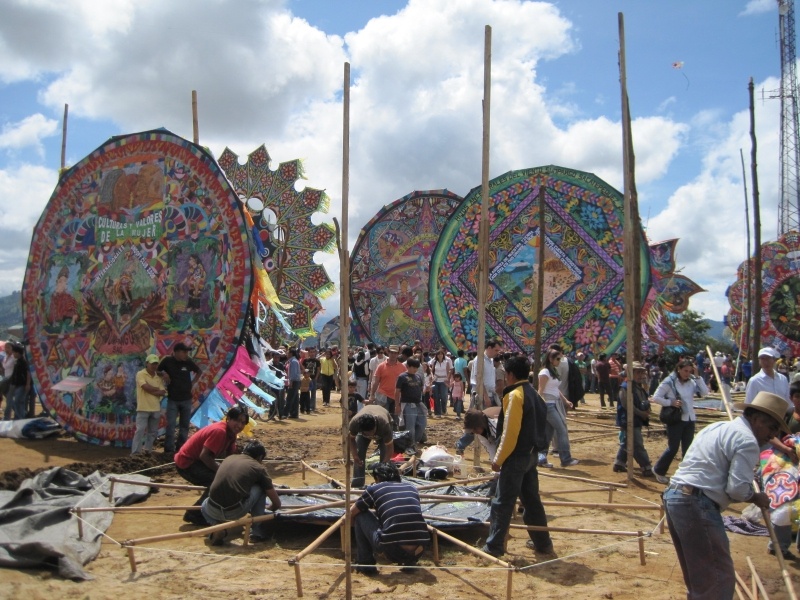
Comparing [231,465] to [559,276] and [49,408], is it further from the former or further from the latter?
[559,276]

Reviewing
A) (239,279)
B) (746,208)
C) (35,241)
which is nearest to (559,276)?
(746,208)

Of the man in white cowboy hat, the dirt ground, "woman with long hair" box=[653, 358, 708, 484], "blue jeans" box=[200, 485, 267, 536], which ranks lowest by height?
the dirt ground

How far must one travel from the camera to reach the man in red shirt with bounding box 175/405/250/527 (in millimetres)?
7266

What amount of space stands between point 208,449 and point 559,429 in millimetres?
4783

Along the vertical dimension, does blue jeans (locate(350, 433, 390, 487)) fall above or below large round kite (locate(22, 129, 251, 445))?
below

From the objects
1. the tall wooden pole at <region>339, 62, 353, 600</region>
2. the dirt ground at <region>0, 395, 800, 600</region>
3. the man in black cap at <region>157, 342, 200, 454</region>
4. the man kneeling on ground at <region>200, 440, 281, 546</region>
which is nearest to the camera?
the dirt ground at <region>0, 395, 800, 600</region>

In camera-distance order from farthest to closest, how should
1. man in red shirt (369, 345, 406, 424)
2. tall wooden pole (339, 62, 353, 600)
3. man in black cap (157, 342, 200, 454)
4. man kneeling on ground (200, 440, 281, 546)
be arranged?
man in red shirt (369, 345, 406, 424) → man in black cap (157, 342, 200, 454) → tall wooden pole (339, 62, 353, 600) → man kneeling on ground (200, 440, 281, 546)

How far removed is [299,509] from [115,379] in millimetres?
6250

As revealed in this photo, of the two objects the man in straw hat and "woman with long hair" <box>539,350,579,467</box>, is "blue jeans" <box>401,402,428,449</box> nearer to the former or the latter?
"woman with long hair" <box>539,350,579,467</box>

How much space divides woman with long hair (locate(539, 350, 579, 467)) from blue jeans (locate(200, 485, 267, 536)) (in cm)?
424

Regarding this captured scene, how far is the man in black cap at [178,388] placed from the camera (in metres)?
10.1

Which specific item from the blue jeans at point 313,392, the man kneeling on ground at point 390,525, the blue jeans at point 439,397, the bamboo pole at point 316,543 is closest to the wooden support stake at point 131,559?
the bamboo pole at point 316,543

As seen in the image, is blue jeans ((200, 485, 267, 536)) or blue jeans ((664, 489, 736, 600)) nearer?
blue jeans ((664, 489, 736, 600))

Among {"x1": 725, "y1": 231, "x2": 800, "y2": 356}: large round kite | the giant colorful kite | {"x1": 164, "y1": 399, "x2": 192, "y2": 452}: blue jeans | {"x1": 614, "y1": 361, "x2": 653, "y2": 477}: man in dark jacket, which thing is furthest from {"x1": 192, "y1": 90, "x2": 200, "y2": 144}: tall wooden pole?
{"x1": 725, "y1": 231, "x2": 800, "y2": 356}: large round kite
